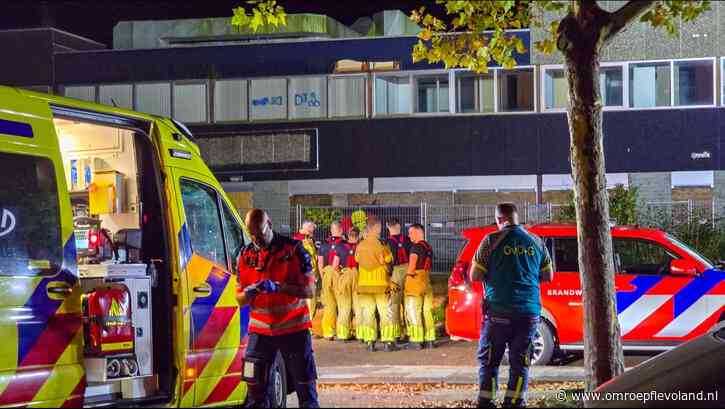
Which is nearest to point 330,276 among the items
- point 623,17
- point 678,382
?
point 623,17

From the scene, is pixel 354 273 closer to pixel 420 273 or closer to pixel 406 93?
pixel 420 273

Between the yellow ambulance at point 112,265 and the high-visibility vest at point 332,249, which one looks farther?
the high-visibility vest at point 332,249

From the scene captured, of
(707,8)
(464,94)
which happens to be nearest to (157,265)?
(707,8)

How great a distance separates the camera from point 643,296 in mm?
12930

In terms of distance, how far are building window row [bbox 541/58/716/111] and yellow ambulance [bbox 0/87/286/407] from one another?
22560 mm

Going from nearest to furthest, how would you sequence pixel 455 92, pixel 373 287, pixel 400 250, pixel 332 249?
1. pixel 373 287
2. pixel 400 250
3. pixel 332 249
4. pixel 455 92

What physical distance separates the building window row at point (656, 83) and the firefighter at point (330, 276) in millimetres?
15517

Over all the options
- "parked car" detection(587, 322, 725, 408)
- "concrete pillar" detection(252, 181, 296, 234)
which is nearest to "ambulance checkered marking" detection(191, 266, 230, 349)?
"parked car" detection(587, 322, 725, 408)

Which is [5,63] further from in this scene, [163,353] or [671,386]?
[671,386]

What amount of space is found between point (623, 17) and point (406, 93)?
2355 centimetres

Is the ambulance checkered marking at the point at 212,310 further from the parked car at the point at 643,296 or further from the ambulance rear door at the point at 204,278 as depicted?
the parked car at the point at 643,296

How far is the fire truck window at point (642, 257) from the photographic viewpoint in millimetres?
13047

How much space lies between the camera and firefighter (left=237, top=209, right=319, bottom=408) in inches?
303

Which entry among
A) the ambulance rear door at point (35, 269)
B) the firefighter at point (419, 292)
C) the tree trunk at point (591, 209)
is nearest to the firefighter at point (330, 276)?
the firefighter at point (419, 292)
